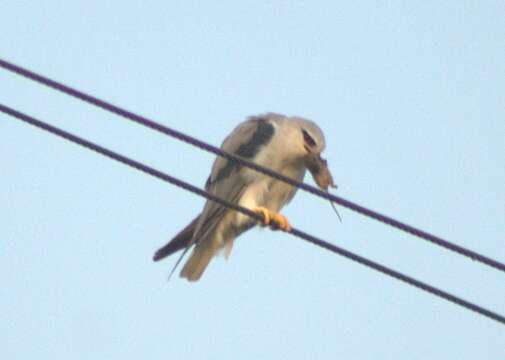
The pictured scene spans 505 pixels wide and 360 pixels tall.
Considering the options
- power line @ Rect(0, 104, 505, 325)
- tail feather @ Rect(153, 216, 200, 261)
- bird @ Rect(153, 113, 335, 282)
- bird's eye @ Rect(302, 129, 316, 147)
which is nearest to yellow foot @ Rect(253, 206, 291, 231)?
bird @ Rect(153, 113, 335, 282)

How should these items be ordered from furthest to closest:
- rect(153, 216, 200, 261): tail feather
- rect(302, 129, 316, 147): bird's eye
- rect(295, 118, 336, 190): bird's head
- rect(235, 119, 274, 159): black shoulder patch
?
rect(235, 119, 274, 159): black shoulder patch → rect(302, 129, 316, 147): bird's eye → rect(295, 118, 336, 190): bird's head → rect(153, 216, 200, 261): tail feather

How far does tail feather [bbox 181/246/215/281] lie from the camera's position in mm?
9930

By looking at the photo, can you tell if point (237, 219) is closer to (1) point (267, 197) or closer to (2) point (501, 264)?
(1) point (267, 197)

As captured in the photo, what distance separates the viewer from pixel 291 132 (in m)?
9.95

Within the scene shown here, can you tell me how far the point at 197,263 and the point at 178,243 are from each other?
612 millimetres

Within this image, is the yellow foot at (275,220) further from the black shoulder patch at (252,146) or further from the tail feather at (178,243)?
the black shoulder patch at (252,146)

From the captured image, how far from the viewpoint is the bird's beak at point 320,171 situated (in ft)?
31.0

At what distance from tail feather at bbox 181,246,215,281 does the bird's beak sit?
3.45 feet

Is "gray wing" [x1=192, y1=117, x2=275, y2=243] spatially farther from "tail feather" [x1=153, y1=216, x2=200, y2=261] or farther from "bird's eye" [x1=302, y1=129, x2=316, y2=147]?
"bird's eye" [x1=302, y1=129, x2=316, y2=147]

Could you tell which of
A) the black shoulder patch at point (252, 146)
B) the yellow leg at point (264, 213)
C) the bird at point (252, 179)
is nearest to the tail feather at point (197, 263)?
the bird at point (252, 179)

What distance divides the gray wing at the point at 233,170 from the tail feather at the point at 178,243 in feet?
0.20

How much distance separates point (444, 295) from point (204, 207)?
14.1 ft

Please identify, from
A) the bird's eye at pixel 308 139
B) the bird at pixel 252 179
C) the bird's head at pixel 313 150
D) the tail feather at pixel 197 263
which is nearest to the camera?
the bird's head at pixel 313 150

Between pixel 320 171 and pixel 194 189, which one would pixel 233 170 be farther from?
pixel 194 189
